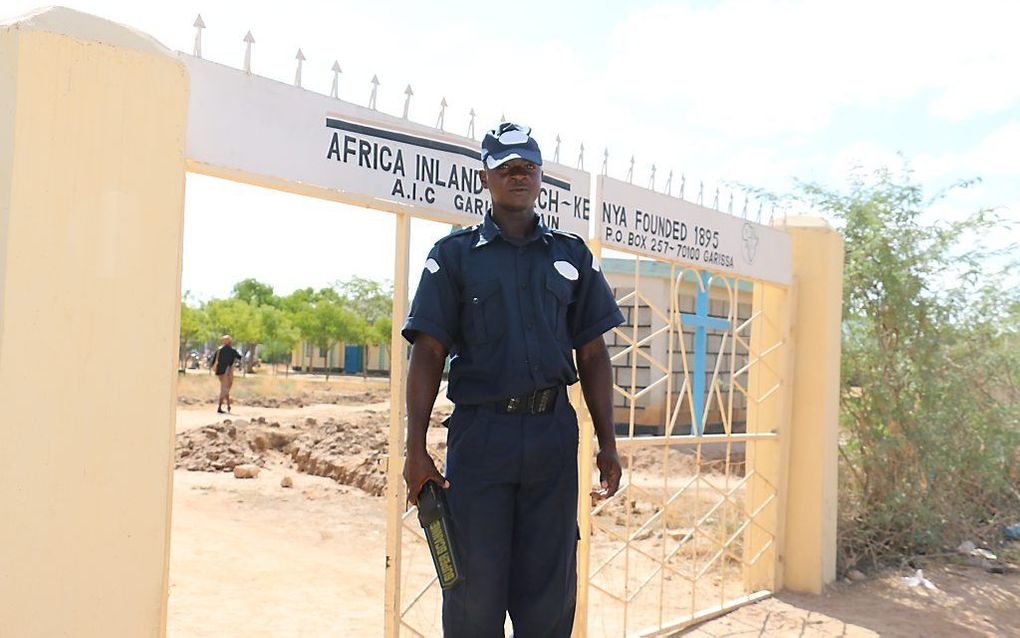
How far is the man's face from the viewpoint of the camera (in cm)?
242

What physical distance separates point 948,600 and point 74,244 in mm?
5477

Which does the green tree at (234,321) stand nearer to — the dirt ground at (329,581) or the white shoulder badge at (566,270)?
the dirt ground at (329,581)

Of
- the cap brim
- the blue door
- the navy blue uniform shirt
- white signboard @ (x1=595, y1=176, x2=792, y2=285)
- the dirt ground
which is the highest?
white signboard @ (x1=595, y1=176, x2=792, y2=285)

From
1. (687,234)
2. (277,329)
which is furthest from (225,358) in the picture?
(277,329)

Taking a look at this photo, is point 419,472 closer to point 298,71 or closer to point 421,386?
point 421,386

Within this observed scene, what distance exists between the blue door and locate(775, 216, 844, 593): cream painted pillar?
37766mm

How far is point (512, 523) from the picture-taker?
7.62 feet

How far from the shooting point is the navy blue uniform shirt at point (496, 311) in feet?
7.70

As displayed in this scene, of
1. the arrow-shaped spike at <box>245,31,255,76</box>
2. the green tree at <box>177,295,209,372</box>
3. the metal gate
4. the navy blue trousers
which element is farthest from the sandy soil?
the green tree at <box>177,295,209,372</box>

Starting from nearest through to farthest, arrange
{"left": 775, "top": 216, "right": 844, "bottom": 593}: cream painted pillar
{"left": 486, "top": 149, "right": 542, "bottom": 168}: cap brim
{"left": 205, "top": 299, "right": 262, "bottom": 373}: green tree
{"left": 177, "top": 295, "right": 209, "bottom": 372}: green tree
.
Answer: {"left": 486, "top": 149, "right": 542, "bottom": 168}: cap brim
{"left": 775, "top": 216, "right": 844, "bottom": 593}: cream painted pillar
{"left": 177, "top": 295, "right": 209, "bottom": 372}: green tree
{"left": 205, "top": 299, "right": 262, "bottom": 373}: green tree

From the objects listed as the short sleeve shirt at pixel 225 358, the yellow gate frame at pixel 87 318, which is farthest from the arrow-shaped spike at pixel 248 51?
the short sleeve shirt at pixel 225 358

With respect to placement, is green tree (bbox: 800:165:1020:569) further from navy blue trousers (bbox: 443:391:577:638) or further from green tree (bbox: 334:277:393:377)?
green tree (bbox: 334:277:393:377)

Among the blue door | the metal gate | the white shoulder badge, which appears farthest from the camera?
the blue door

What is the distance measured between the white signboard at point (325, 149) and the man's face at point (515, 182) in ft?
2.28
